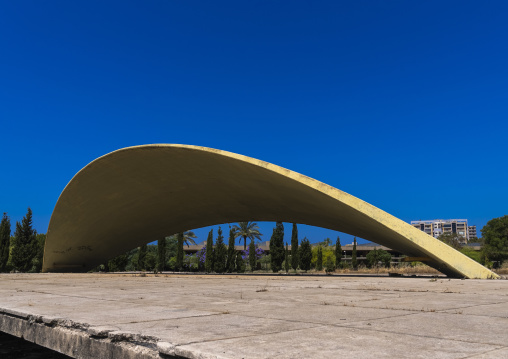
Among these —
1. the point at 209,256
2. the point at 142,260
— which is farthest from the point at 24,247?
the point at 209,256

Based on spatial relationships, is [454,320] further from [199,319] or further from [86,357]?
[86,357]

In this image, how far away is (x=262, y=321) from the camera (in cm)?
377

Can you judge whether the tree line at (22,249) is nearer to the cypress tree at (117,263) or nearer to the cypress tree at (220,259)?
the cypress tree at (117,263)

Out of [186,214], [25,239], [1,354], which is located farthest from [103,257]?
[1,354]

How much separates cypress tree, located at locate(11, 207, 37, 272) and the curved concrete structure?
967 centimetres

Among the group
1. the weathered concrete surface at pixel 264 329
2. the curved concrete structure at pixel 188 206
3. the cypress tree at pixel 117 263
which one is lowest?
the cypress tree at pixel 117 263

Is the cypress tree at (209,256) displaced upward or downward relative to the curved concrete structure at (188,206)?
downward

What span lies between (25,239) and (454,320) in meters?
35.9

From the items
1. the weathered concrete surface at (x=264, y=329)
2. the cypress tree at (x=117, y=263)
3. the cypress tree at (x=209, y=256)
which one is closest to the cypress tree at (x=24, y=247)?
the cypress tree at (x=117, y=263)

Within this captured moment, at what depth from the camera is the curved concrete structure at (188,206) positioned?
13281 mm

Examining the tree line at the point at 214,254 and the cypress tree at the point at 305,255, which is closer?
the tree line at the point at 214,254

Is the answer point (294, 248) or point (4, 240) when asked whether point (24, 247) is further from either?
point (294, 248)

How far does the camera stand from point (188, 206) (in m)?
23.9

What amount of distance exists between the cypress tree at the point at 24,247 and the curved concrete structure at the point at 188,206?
9.67 meters
